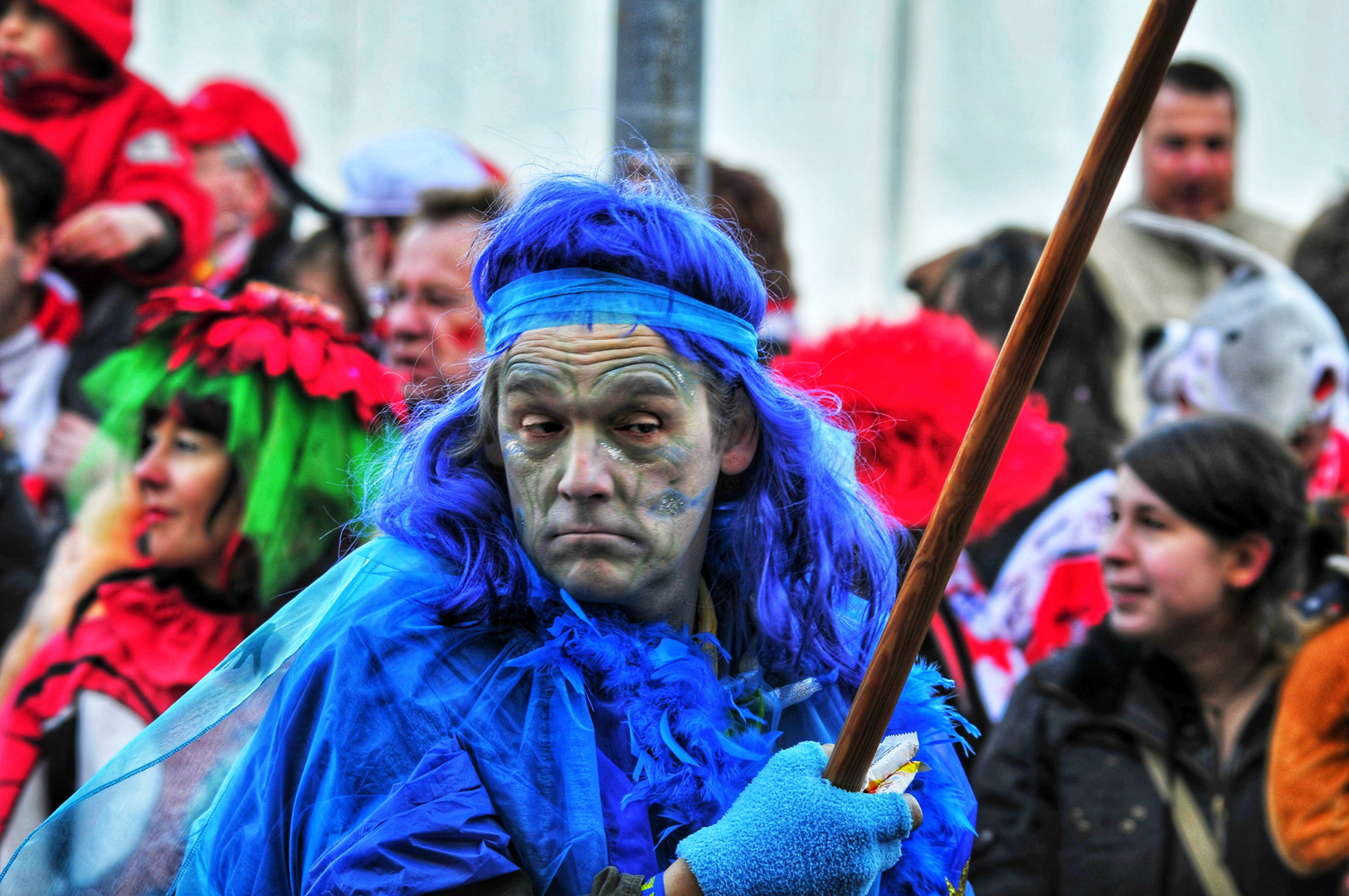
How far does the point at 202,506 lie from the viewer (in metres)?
3.60

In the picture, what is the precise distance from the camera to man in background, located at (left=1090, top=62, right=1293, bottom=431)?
5.67 m

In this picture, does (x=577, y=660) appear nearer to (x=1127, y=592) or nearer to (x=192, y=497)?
(x=192, y=497)

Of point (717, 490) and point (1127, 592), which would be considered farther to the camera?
point (1127, 592)

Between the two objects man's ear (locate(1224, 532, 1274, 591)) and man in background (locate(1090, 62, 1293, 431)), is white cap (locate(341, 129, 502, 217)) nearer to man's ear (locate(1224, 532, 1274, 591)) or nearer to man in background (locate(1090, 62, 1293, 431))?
man in background (locate(1090, 62, 1293, 431))

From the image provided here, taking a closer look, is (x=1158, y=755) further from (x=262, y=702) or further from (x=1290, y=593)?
(x=262, y=702)

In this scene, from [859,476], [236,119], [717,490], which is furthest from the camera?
[236,119]

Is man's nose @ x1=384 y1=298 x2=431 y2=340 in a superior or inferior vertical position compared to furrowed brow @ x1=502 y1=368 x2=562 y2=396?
inferior

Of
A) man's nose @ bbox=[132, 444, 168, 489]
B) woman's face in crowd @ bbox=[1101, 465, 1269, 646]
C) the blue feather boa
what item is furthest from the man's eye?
woman's face in crowd @ bbox=[1101, 465, 1269, 646]

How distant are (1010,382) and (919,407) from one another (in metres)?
2.17

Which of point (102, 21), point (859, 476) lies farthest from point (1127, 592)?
point (102, 21)

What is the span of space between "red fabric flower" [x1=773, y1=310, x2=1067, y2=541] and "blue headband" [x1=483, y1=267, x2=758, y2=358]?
4.79ft

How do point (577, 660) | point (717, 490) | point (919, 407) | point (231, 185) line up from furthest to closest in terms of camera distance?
point (231, 185)
point (919, 407)
point (717, 490)
point (577, 660)

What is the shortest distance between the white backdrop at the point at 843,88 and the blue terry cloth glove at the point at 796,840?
5091 millimetres

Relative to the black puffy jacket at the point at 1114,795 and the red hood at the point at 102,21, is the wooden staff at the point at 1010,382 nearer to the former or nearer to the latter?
the black puffy jacket at the point at 1114,795
